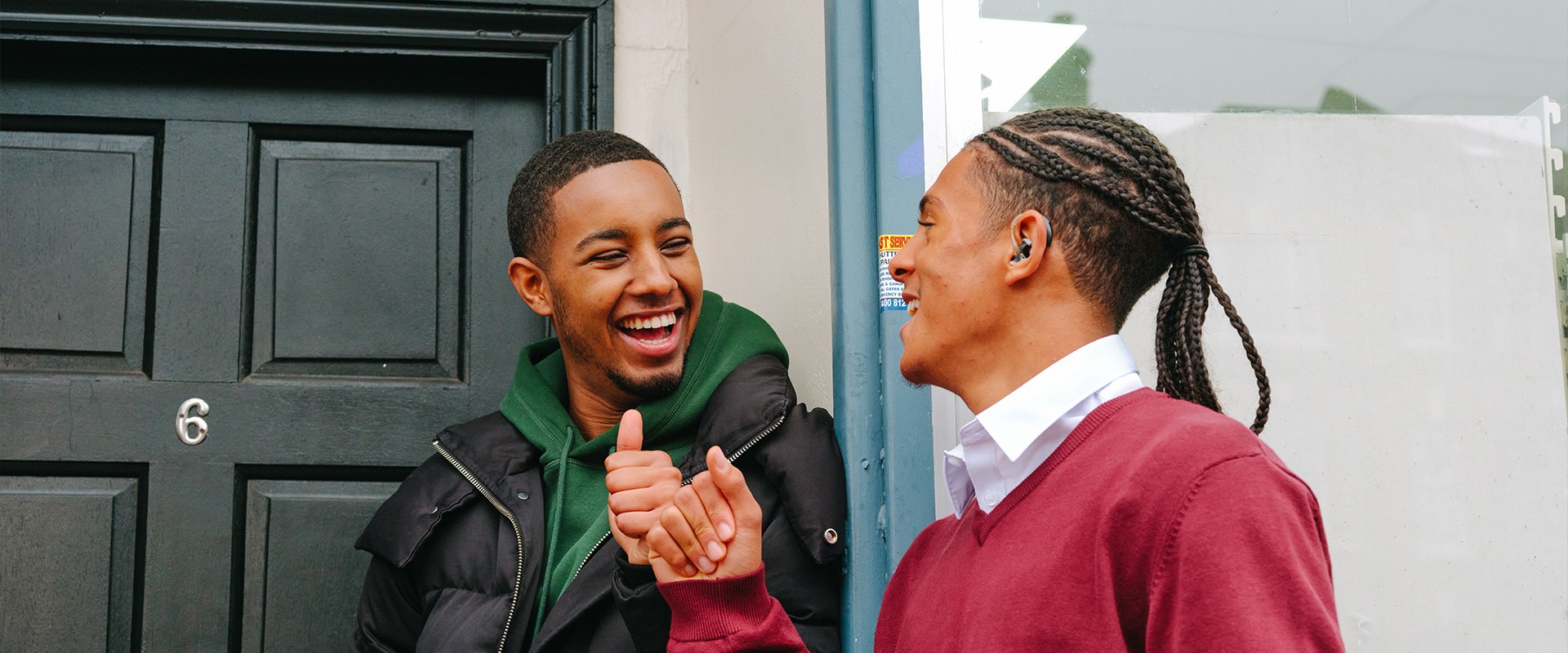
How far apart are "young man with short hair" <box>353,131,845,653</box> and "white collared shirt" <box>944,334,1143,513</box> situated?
24.1 inches

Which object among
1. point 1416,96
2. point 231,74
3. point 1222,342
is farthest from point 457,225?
point 1416,96

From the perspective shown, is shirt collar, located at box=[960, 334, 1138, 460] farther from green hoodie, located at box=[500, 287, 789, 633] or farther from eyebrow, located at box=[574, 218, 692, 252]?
eyebrow, located at box=[574, 218, 692, 252]

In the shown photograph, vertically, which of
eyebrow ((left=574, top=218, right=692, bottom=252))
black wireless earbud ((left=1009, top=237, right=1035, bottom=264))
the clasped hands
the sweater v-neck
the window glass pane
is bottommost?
the clasped hands

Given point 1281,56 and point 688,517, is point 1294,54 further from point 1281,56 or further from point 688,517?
point 688,517

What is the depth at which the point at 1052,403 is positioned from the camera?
53.4 inches

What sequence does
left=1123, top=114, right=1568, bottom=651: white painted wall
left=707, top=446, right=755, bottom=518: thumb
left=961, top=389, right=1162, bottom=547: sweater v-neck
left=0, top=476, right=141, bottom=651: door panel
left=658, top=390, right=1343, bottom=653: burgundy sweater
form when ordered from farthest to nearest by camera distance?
1. left=0, top=476, right=141, bottom=651: door panel
2. left=1123, top=114, right=1568, bottom=651: white painted wall
3. left=707, top=446, right=755, bottom=518: thumb
4. left=961, top=389, right=1162, bottom=547: sweater v-neck
5. left=658, top=390, right=1343, bottom=653: burgundy sweater

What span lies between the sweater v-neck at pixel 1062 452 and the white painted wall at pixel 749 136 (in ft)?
2.64

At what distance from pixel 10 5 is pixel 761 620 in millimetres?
2188

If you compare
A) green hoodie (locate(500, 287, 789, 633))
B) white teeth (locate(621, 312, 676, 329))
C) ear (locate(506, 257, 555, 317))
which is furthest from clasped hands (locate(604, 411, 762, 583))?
ear (locate(506, 257, 555, 317))

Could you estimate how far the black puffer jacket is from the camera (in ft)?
6.36

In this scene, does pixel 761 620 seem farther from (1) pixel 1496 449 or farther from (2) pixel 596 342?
(1) pixel 1496 449

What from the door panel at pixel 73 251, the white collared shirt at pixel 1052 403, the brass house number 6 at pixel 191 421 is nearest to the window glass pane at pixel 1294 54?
the white collared shirt at pixel 1052 403

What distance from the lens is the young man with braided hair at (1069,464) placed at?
1.08 m

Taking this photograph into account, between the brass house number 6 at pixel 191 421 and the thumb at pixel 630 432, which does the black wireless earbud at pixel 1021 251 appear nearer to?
the thumb at pixel 630 432
